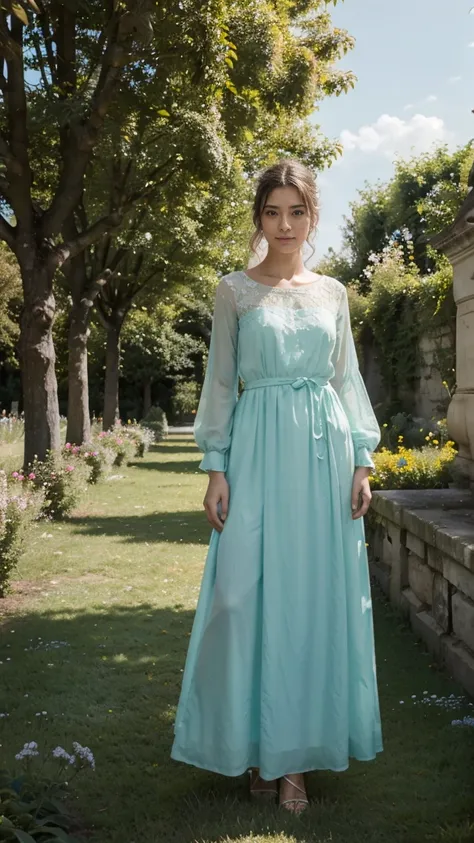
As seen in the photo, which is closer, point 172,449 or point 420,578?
point 420,578

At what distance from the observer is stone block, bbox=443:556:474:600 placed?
384cm

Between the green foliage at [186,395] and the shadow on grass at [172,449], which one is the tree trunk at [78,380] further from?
the green foliage at [186,395]

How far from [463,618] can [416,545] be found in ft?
3.04

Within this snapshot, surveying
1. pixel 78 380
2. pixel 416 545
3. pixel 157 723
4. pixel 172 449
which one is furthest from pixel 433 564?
pixel 172 449

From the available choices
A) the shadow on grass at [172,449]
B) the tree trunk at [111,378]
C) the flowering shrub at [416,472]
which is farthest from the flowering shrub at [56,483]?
the shadow on grass at [172,449]

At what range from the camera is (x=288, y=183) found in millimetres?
2904

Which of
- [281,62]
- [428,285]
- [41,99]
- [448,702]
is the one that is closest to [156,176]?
[281,62]

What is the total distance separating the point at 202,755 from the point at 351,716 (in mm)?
562

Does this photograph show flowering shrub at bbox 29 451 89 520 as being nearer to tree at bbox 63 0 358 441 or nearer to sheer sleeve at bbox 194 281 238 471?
tree at bbox 63 0 358 441

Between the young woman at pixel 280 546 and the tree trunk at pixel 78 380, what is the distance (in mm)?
11214

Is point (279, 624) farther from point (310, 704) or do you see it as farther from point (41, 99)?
point (41, 99)

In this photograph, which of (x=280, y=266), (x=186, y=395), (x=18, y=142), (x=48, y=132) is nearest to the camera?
(x=280, y=266)

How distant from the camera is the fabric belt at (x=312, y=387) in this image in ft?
9.39

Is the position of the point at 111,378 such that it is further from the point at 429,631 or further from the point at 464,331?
the point at 429,631
